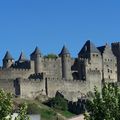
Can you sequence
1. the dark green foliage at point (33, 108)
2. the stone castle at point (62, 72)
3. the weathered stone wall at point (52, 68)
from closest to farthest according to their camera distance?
the dark green foliage at point (33, 108)
the stone castle at point (62, 72)
the weathered stone wall at point (52, 68)

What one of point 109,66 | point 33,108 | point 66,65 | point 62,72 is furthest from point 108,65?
point 33,108

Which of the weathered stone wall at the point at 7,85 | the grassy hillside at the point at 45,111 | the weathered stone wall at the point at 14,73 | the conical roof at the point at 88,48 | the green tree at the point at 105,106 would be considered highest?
the conical roof at the point at 88,48

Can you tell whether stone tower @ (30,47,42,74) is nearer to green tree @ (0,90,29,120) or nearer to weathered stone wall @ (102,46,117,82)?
weathered stone wall @ (102,46,117,82)

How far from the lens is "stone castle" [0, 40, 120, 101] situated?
304 ft

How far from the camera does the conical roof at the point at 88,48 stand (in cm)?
10762

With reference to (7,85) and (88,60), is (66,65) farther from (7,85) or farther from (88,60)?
(7,85)

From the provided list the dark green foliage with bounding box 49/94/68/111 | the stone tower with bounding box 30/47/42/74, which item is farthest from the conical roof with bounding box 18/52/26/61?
the dark green foliage with bounding box 49/94/68/111

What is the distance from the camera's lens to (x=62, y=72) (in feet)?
334

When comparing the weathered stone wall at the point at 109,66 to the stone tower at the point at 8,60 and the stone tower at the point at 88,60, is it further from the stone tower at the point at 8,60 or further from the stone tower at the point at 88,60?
the stone tower at the point at 8,60

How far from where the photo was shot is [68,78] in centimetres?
10138

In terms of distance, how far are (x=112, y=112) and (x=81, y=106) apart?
54.6 metres

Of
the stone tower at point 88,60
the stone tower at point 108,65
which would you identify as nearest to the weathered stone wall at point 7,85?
the stone tower at point 88,60

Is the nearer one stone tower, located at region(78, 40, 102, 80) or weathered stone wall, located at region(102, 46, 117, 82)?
stone tower, located at region(78, 40, 102, 80)

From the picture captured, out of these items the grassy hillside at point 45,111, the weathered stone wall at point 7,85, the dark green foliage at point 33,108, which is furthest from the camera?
the weathered stone wall at point 7,85
